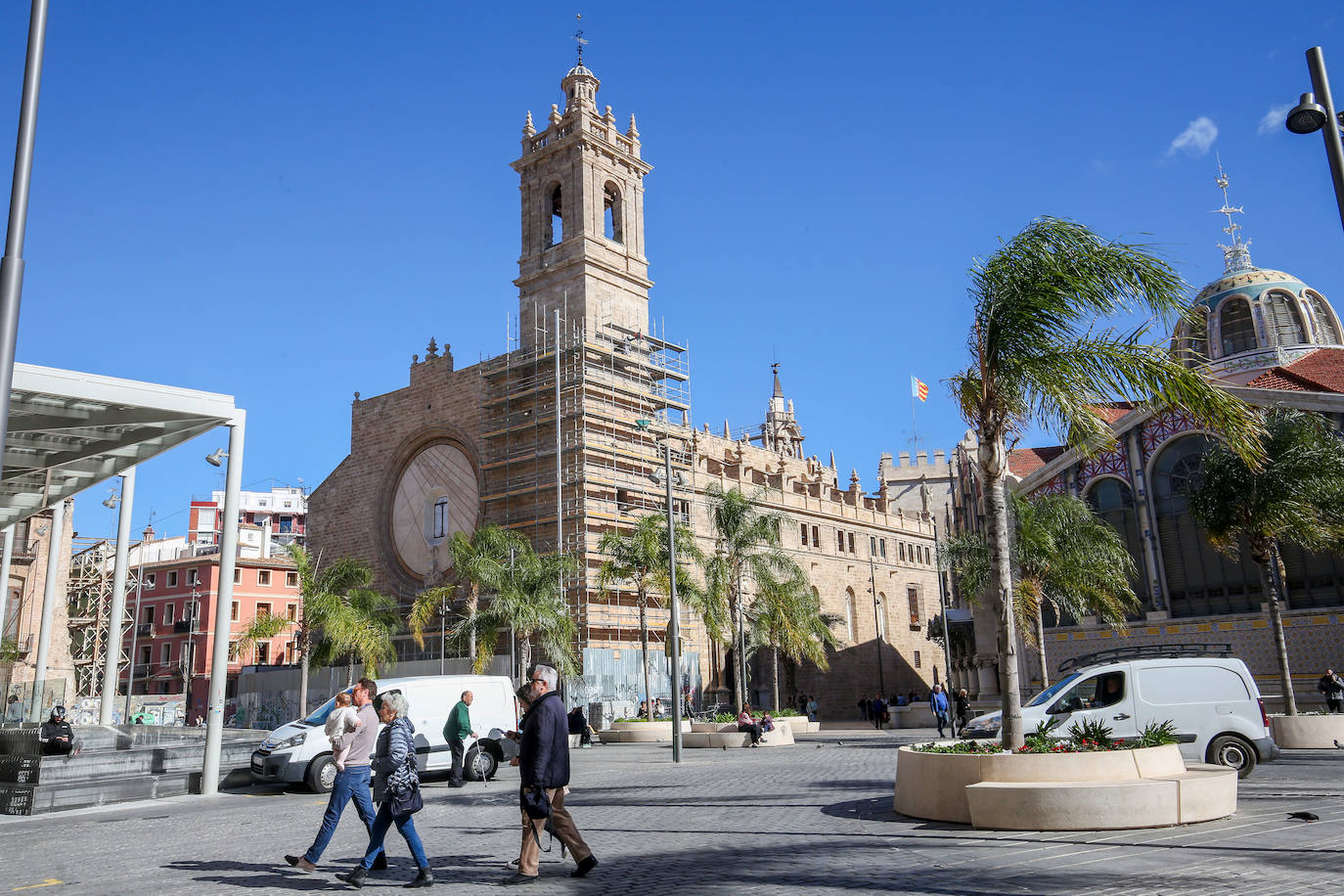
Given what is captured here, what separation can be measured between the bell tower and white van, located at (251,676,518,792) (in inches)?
1018

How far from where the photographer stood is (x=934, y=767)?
9867 millimetres

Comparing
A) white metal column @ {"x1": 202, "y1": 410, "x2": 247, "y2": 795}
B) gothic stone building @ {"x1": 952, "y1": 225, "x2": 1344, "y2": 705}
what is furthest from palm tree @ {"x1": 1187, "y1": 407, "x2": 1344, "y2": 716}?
white metal column @ {"x1": 202, "y1": 410, "x2": 247, "y2": 795}

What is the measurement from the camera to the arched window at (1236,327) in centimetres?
3944

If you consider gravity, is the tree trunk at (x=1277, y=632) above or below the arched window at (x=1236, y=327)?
below

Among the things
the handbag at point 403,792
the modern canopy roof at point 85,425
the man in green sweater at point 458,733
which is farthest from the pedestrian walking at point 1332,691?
the modern canopy roof at point 85,425

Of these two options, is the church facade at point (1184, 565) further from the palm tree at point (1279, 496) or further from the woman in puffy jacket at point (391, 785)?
the woman in puffy jacket at point (391, 785)

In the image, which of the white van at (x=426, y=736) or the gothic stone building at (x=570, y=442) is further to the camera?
the gothic stone building at (x=570, y=442)

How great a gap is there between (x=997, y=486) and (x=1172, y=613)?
21701 mm

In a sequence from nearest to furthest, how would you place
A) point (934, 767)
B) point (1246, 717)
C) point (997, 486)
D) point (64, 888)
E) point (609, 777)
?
point (64, 888), point (934, 767), point (997, 486), point (1246, 717), point (609, 777)

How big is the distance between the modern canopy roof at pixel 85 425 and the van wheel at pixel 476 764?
682 centimetres

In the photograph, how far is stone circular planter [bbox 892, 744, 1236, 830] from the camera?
8.74 meters

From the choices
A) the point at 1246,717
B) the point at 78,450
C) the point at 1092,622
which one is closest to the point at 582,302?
the point at 1092,622

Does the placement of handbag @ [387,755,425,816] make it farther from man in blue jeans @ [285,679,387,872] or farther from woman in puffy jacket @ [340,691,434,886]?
man in blue jeans @ [285,679,387,872]

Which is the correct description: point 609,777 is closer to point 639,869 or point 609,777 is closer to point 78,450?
point 639,869
